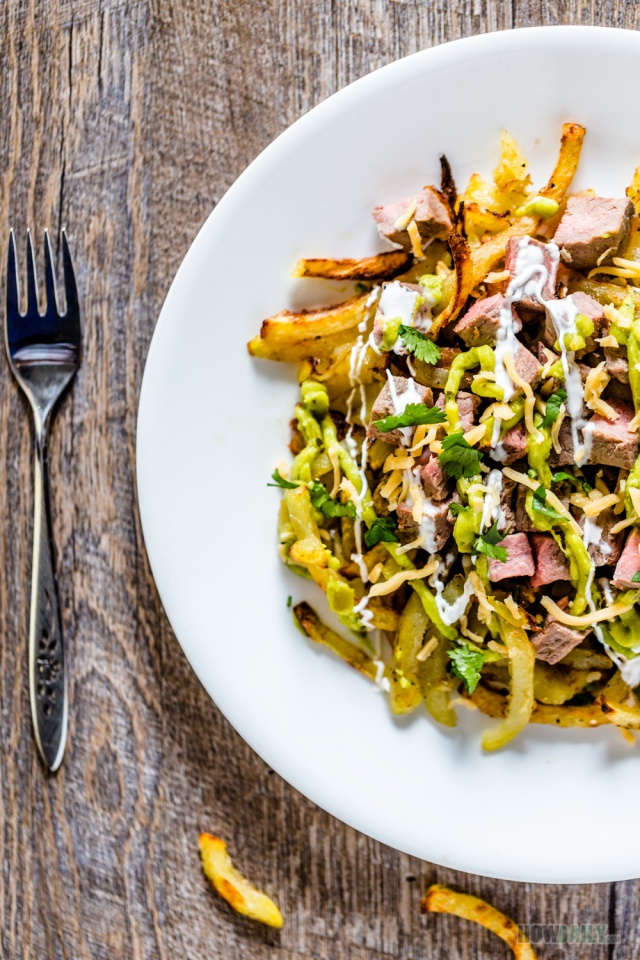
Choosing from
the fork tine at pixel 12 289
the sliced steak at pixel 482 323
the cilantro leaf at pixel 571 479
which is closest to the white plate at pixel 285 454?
the sliced steak at pixel 482 323

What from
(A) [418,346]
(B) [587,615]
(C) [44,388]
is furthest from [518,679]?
(C) [44,388]

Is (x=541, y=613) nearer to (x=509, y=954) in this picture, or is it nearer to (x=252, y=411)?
(x=252, y=411)

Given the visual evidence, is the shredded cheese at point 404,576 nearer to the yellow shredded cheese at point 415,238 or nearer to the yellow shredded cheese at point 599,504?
the yellow shredded cheese at point 599,504

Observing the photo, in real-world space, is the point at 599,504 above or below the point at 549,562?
above

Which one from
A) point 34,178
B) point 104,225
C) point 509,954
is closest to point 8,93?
point 34,178

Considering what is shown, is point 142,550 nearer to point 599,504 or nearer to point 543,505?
point 543,505

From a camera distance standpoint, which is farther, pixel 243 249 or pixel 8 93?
pixel 8 93
